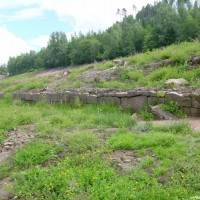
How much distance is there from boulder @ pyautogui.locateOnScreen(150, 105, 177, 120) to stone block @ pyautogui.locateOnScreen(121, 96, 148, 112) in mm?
542

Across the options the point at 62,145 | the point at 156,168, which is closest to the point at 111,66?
the point at 62,145

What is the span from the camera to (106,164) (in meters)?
3.67

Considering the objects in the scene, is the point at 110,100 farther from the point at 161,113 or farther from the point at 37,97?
the point at 37,97

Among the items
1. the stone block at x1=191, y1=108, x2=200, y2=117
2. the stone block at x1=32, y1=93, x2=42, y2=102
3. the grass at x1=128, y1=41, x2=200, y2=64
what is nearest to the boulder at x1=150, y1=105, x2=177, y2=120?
the stone block at x1=191, y1=108, x2=200, y2=117

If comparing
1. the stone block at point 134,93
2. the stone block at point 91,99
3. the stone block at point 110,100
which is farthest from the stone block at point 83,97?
the stone block at point 134,93

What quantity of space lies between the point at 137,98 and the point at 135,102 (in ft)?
0.37

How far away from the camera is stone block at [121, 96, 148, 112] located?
6548mm

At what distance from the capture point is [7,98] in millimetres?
12297

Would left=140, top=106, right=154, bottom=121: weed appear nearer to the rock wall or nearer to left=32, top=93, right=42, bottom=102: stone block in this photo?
the rock wall

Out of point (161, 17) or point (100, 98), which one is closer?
point (100, 98)

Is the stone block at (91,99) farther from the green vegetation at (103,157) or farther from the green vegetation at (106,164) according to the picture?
the green vegetation at (106,164)

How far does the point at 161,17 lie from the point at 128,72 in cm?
2599

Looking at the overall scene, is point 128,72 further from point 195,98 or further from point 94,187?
point 94,187

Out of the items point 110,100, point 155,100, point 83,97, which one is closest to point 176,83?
point 155,100
